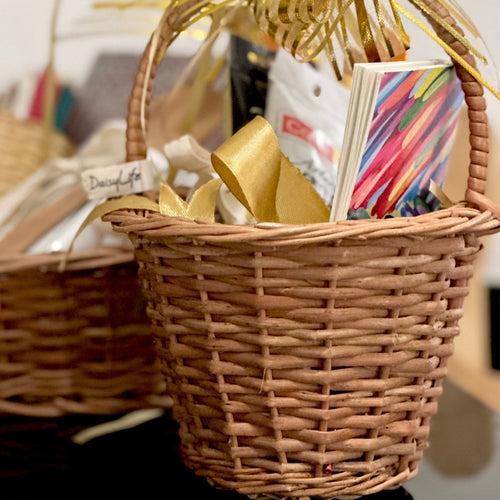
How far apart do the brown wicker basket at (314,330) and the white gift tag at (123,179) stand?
0.13ft

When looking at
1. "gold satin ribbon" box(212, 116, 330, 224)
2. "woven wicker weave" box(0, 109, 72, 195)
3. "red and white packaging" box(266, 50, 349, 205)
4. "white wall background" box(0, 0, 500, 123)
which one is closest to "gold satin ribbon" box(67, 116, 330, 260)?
"gold satin ribbon" box(212, 116, 330, 224)

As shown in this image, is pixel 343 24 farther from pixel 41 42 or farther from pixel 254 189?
pixel 41 42

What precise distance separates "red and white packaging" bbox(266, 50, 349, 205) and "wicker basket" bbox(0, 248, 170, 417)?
175 millimetres

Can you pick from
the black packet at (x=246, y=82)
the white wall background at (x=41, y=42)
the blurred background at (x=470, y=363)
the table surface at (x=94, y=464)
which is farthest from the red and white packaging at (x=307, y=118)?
the white wall background at (x=41, y=42)

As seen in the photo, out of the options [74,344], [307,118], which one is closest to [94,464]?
[74,344]

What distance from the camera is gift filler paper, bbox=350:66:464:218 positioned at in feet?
1.62

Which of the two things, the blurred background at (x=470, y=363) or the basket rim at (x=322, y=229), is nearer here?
the basket rim at (x=322, y=229)

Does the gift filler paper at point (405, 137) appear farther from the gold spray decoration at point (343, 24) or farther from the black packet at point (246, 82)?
the black packet at point (246, 82)

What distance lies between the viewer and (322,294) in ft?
1.54

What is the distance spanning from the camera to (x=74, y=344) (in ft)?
2.27

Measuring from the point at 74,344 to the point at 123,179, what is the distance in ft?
0.64

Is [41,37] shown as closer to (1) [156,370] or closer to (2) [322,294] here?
(1) [156,370]

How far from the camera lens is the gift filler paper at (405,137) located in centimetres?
49

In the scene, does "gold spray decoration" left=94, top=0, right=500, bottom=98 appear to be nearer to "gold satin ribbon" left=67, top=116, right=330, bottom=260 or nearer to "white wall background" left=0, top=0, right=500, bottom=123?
"gold satin ribbon" left=67, top=116, right=330, bottom=260
